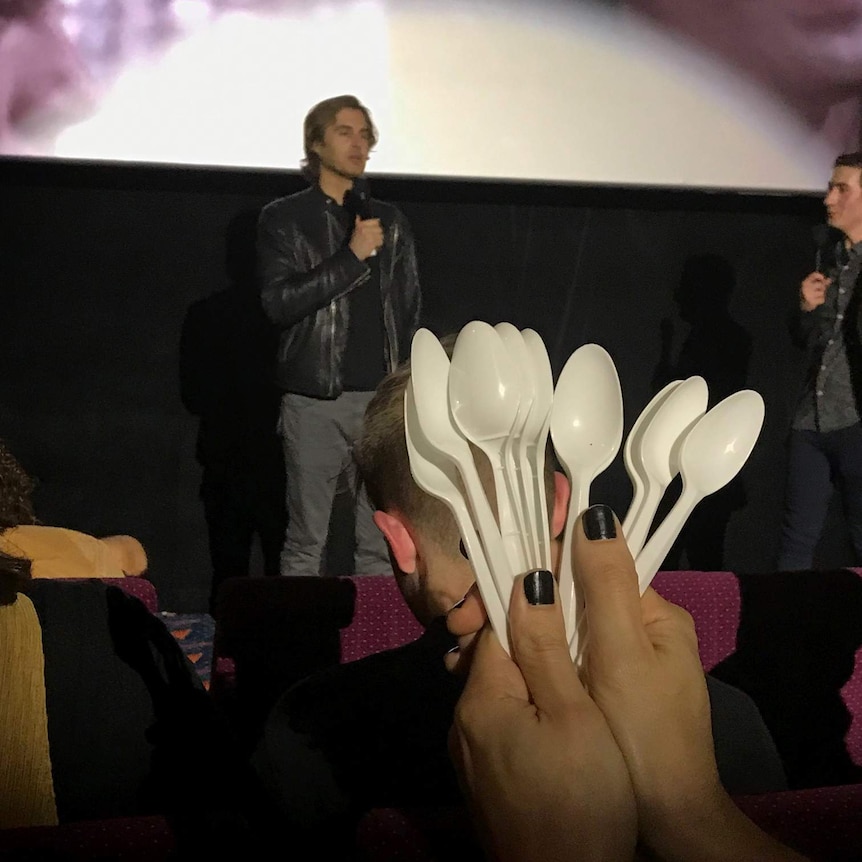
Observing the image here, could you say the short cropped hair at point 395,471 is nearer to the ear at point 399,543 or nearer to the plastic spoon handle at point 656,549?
the ear at point 399,543

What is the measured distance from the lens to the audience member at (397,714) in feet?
1.75

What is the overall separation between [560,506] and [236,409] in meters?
1.67

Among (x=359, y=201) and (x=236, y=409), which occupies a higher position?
(x=359, y=201)

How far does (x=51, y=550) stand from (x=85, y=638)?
1.71 ft

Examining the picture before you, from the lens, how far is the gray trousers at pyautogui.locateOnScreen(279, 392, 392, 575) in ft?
5.82

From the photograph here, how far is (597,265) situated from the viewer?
84.7 inches

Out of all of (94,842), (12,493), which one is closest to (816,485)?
(12,493)

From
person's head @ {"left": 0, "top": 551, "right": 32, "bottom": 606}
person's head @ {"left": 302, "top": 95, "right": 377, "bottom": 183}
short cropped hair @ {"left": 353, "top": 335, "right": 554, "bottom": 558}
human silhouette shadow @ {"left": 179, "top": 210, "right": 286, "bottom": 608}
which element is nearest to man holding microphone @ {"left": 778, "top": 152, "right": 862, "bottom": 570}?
person's head @ {"left": 302, "top": 95, "right": 377, "bottom": 183}

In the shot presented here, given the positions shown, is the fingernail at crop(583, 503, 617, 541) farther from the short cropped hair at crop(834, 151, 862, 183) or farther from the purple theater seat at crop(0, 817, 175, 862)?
the short cropped hair at crop(834, 151, 862, 183)

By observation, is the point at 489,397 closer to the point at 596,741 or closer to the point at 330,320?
the point at 596,741

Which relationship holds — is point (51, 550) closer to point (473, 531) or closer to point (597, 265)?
point (473, 531)

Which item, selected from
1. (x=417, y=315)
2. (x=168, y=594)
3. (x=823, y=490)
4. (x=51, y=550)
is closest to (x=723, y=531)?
(x=823, y=490)

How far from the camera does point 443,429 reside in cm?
42

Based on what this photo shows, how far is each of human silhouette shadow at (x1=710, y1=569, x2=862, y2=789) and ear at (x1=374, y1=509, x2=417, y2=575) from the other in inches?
18.8
